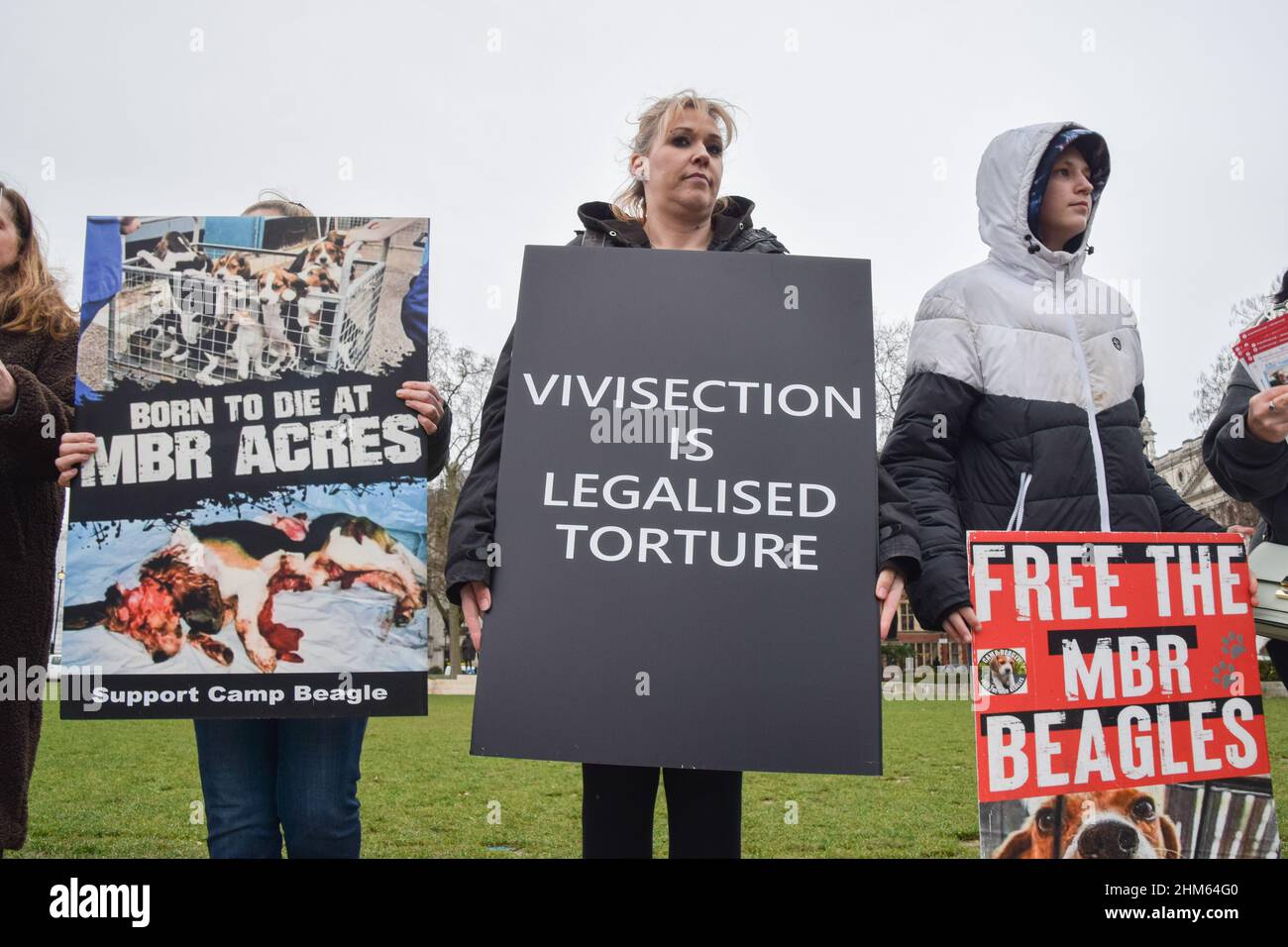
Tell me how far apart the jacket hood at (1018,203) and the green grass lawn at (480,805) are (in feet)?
8.76

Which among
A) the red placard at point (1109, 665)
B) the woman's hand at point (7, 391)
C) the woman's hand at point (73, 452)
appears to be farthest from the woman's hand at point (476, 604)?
the woman's hand at point (7, 391)

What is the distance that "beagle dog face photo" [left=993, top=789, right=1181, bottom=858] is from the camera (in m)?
2.70

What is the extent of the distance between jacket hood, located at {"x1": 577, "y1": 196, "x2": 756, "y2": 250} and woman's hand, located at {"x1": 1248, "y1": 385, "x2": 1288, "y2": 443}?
5.63 feet

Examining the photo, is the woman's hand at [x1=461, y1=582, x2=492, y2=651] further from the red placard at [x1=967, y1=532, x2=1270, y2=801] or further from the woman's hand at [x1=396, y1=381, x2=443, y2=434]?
the red placard at [x1=967, y1=532, x2=1270, y2=801]

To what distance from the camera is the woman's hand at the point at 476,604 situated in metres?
2.59

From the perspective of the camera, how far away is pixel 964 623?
2805 millimetres

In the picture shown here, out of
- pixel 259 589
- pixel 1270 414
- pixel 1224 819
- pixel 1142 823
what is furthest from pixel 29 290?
pixel 1270 414

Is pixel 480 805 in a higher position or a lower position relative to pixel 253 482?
lower

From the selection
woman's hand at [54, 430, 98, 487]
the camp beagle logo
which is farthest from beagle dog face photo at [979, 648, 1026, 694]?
woman's hand at [54, 430, 98, 487]

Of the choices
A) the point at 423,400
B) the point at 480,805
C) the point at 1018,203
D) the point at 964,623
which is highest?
the point at 1018,203

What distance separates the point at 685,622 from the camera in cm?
256

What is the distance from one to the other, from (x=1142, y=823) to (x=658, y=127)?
232 cm

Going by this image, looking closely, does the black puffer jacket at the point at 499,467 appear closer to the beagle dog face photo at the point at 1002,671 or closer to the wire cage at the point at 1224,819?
the beagle dog face photo at the point at 1002,671

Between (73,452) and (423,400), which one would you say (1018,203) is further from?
(73,452)
